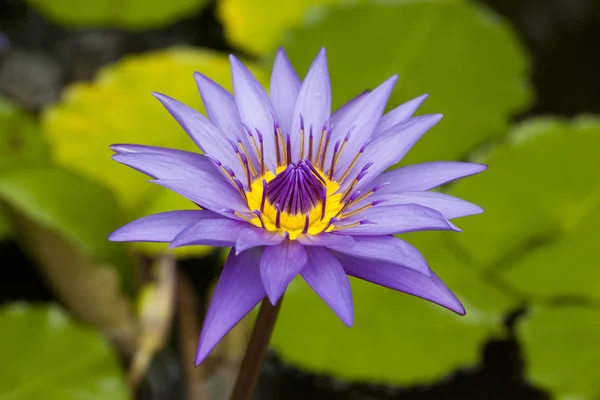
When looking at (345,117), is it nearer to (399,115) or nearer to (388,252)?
(399,115)

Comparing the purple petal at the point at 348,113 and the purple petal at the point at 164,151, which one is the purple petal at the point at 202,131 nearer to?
the purple petal at the point at 164,151

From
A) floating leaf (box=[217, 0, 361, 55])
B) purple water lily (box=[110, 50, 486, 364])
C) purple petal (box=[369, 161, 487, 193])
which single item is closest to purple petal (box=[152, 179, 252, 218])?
purple water lily (box=[110, 50, 486, 364])

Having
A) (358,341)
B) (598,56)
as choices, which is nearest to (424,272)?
(358,341)

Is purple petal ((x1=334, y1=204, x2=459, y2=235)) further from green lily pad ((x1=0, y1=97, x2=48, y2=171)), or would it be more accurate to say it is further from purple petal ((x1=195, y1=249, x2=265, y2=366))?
green lily pad ((x1=0, y1=97, x2=48, y2=171))

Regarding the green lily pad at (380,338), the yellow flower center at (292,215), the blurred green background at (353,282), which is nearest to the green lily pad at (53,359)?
the blurred green background at (353,282)

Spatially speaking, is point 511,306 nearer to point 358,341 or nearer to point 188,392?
point 358,341

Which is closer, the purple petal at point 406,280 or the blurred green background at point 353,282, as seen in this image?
the purple petal at point 406,280
